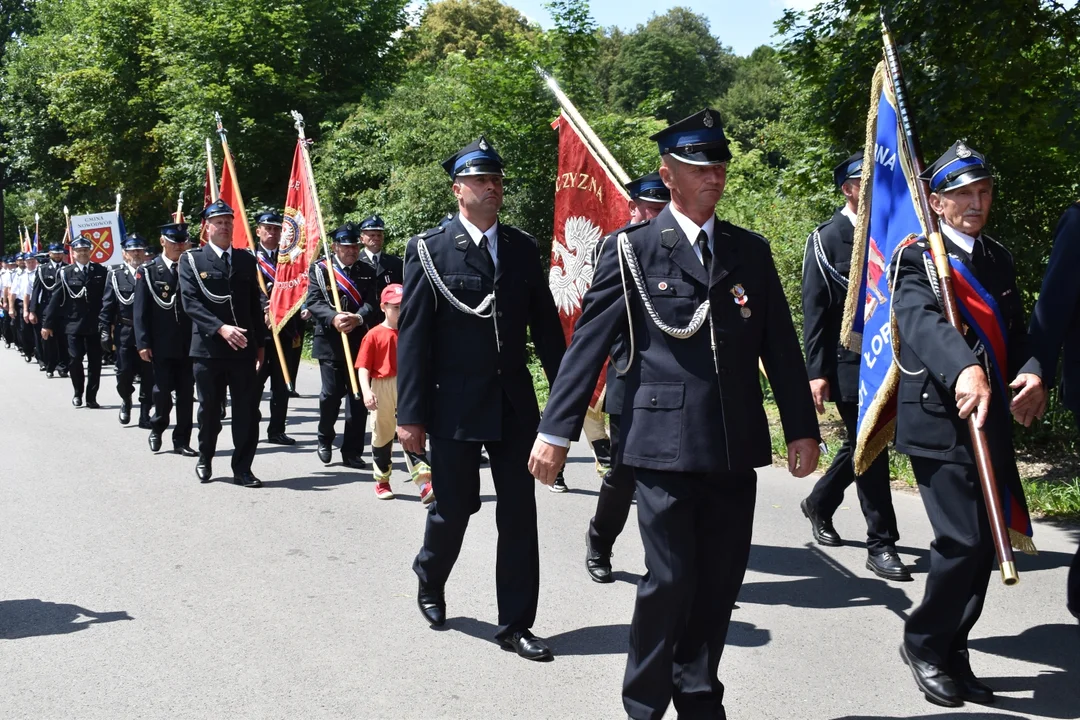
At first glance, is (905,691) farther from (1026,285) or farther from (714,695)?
(1026,285)

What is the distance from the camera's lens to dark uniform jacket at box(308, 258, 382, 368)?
10383 mm

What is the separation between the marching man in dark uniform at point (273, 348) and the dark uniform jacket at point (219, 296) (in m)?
1.23

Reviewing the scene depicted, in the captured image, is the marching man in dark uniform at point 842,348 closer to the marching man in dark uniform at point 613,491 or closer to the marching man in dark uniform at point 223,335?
the marching man in dark uniform at point 613,491

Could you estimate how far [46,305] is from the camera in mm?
18984

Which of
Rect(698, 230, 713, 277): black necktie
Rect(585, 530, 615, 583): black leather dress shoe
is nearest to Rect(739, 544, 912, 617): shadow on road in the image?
Rect(585, 530, 615, 583): black leather dress shoe

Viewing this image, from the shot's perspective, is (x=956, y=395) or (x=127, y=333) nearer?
(x=956, y=395)

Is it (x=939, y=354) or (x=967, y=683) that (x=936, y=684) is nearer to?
(x=967, y=683)

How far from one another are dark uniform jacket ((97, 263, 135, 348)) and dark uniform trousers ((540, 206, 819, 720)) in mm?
10096

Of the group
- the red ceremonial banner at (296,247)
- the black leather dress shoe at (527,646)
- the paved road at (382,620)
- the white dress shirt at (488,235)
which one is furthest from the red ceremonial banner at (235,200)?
the black leather dress shoe at (527,646)

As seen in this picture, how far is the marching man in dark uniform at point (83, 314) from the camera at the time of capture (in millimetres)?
14664

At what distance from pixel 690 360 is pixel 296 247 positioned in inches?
313

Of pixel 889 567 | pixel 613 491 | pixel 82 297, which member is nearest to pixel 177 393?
pixel 82 297

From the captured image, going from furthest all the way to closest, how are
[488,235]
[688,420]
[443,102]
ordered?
[443,102]
[488,235]
[688,420]

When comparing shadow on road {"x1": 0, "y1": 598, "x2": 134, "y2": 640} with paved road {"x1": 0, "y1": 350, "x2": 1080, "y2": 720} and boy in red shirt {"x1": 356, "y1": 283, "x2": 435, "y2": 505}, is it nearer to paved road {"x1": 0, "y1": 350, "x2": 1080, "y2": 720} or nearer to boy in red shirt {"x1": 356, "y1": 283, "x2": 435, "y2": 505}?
paved road {"x1": 0, "y1": 350, "x2": 1080, "y2": 720}
